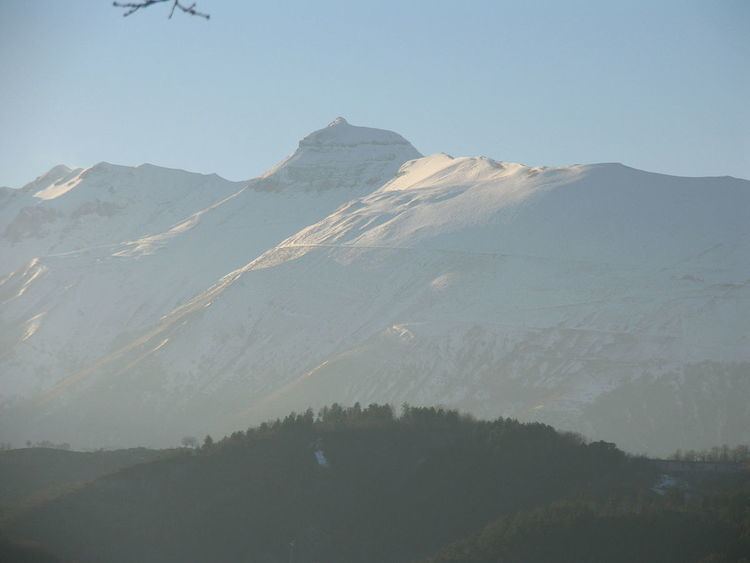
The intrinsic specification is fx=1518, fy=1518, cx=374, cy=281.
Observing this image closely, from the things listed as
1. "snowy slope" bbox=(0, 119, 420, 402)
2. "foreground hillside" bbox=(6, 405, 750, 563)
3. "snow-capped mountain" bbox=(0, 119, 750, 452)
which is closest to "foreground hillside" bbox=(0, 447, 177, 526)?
"foreground hillside" bbox=(6, 405, 750, 563)

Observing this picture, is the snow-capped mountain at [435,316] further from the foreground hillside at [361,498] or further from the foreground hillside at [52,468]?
the foreground hillside at [52,468]

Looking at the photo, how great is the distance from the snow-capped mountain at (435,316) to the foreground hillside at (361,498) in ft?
91.5

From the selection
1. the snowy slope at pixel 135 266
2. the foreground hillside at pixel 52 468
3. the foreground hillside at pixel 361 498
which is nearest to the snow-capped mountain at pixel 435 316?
the snowy slope at pixel 135 266

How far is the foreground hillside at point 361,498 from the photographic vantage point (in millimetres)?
55531

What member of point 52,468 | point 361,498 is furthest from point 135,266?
point 361,498

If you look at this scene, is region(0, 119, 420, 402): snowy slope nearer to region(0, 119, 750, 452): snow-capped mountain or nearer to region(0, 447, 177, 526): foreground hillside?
region(0, 119, 750, 452): snow-capped mountain

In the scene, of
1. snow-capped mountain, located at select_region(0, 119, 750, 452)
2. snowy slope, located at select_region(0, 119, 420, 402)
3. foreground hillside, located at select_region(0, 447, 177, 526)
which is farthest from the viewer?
snowy slope, located at select_region(0, 119, 420, 402)

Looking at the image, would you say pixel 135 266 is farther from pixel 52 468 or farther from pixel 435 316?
pixel 52 468

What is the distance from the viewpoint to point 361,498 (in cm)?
6275

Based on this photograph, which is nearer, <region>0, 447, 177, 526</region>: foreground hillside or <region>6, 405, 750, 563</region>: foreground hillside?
<region>6, 405, 750, 563</region>: foreground hillside

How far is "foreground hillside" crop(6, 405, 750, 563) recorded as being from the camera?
5553 cm

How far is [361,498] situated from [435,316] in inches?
2287

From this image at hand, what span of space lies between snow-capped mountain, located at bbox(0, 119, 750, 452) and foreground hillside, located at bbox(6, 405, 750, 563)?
91.5ft

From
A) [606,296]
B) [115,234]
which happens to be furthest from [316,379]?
[115,234]
